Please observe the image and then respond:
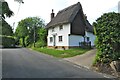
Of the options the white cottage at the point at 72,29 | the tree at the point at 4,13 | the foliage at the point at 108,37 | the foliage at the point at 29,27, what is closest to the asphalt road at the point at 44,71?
the foliage at the point at 108,37

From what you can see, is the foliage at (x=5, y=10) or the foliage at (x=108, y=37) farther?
the foliage at (x=108, y=37)

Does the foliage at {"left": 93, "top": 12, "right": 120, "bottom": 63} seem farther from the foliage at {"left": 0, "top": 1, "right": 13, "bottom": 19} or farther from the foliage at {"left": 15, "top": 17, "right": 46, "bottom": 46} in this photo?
the foliage at {"left": 15, "top": 17, "right": 46, "bottom": 46}

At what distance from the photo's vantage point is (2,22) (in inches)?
595

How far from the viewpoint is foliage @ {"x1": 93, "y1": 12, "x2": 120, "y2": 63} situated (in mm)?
15768

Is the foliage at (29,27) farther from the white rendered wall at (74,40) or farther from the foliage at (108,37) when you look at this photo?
the foliage at (108,37)

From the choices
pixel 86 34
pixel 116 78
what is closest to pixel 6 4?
pixel 116 78

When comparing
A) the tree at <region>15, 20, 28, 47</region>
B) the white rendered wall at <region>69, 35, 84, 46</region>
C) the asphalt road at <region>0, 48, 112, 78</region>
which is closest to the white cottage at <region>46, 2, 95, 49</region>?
the white rendered wall at <region>69, 35, 84, 46</region>

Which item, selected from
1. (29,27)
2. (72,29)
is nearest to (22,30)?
(29,27)

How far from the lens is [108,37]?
16.1m

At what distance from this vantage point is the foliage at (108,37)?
51.7 feet

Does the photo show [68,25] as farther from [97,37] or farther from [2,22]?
[2,22]

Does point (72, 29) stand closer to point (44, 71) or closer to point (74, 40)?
point (74, 40)

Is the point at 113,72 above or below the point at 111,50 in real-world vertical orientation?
below

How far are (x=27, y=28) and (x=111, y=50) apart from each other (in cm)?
6750
